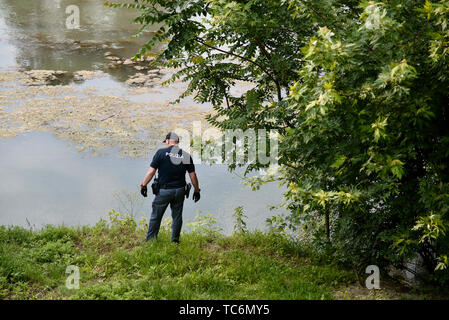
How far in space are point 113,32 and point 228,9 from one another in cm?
2112

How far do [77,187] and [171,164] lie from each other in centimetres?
566

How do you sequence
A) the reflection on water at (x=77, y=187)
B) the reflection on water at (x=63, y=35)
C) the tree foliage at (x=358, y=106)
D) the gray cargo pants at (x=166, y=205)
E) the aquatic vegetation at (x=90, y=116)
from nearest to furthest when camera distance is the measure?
the tree foliage at (x=358, y=106), the gray cargo pants at (x=166, y=205), the reflection on water at (x=77, y=187), the aquatic vegetation at (x=90, y=116), the reflection on water at (x=63, y=35)

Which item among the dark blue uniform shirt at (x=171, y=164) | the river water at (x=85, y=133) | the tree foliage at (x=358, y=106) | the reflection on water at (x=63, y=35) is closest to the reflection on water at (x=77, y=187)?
the river water at (x=85, y=133)

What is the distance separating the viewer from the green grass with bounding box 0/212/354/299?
18.4 feet

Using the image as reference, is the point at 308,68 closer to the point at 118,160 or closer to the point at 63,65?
the point at 118,160

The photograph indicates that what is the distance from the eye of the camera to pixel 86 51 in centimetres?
2194

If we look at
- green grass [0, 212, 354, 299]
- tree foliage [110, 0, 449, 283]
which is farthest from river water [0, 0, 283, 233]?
tree foliage [110, 0, 449, 283]

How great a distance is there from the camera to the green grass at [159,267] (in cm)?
559

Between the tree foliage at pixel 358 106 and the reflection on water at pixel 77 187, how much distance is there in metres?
4.62
